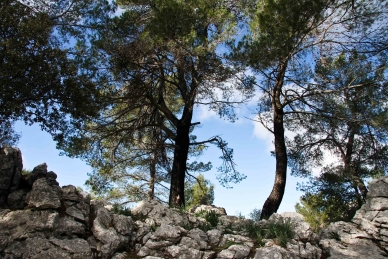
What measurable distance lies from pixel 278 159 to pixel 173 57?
193 inches

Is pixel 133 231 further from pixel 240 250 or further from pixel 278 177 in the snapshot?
pixel 278 177

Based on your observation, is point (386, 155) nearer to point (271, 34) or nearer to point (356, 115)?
point (356, 115)

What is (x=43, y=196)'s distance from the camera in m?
8.34

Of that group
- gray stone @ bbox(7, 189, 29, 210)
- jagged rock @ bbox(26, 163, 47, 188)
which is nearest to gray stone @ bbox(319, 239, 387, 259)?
jagged rock @ bbox(26, 163, 47, 188)

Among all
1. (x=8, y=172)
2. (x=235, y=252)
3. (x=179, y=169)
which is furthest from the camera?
(x=179, y=169)

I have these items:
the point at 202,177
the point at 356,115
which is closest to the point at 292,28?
the point at 356,115

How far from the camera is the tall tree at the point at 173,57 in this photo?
1170 cm

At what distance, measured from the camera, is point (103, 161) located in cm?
1436

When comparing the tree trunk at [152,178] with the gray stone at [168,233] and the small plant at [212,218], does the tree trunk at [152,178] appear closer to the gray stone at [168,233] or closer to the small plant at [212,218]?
the small plant at [212,218]

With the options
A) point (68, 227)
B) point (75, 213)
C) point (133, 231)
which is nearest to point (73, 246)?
point (68, 227)

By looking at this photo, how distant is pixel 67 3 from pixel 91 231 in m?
9.29

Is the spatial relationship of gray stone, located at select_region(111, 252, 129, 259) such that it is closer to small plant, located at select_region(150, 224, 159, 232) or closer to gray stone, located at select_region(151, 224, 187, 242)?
gray stone, located at select_region(151, 224, 187, 242)

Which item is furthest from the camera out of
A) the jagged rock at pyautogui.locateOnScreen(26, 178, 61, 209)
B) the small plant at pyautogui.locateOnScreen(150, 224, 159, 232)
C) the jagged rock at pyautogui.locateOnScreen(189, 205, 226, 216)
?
the jagged rock at pyautogui.locateOnScreen(189, 205, 226, 216)

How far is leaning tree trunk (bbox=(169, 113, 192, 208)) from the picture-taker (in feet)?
41.0
